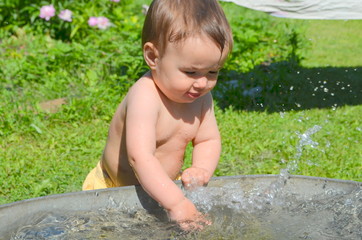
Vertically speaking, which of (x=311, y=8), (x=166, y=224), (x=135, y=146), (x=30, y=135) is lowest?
(x=30, y=135)

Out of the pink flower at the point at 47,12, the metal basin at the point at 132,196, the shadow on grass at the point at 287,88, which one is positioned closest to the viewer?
the metal basin at the point at 132,196

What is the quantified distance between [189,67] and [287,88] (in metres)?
2.78

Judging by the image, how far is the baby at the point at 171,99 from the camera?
234 cm

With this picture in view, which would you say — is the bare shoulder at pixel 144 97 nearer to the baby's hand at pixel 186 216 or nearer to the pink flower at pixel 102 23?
the baby's hand at pixel 186 216

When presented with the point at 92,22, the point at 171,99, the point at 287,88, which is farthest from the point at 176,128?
the point at 92,22

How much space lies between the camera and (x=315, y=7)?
460 centimetres

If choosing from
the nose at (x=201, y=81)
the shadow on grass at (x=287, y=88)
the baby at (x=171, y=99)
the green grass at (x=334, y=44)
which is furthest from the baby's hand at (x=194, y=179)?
the green grass at (x=334, y=44)

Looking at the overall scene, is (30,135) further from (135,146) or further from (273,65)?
(273,65)

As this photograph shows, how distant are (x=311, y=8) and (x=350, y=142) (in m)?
1.14

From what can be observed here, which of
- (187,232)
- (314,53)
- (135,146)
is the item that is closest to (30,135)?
(135,146)

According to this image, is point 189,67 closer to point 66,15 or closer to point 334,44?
point 66,15

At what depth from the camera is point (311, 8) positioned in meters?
4.61

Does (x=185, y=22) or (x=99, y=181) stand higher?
(x=185, y=22)

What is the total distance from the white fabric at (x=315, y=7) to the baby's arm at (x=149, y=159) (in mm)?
2286
